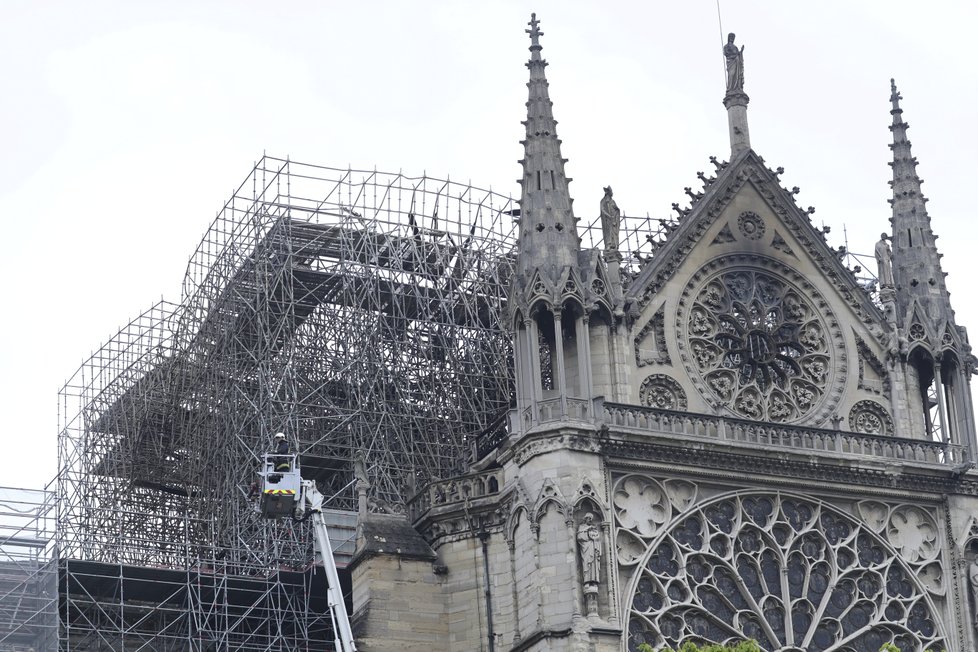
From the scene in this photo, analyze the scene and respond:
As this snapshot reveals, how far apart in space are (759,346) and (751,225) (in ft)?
9.67

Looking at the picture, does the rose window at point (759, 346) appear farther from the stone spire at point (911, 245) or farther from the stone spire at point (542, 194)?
the stone spire at point (542, 194)

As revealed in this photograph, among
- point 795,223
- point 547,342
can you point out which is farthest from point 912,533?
point 547,342

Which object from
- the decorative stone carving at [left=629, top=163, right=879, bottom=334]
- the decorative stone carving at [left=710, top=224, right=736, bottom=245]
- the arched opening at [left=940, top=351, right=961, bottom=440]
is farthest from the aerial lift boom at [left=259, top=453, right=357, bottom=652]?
the arched opening at [left=940, top=351, right=961, bottom=440]

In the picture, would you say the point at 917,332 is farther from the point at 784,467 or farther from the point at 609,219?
the point at 609,219

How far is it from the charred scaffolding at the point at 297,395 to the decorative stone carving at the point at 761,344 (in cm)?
205

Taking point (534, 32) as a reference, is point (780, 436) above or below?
below

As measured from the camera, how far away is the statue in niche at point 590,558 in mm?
43719

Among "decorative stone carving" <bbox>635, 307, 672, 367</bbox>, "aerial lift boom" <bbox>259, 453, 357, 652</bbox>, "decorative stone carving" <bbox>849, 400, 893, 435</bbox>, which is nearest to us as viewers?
"aerial lift boom" <bbox>259, 453, 357, 652</bbox>

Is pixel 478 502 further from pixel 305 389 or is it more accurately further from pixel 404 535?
pixel 305 389

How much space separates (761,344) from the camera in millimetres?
49062

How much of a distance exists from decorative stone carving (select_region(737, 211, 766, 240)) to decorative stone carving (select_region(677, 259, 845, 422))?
842 mm

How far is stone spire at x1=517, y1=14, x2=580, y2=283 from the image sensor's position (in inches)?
1850

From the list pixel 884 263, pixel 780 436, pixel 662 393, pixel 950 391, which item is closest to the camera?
pixel 780 436

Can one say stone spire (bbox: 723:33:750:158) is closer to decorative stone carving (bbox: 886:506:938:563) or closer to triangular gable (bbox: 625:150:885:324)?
triangular gable (bbox: 625:150:885:324)
